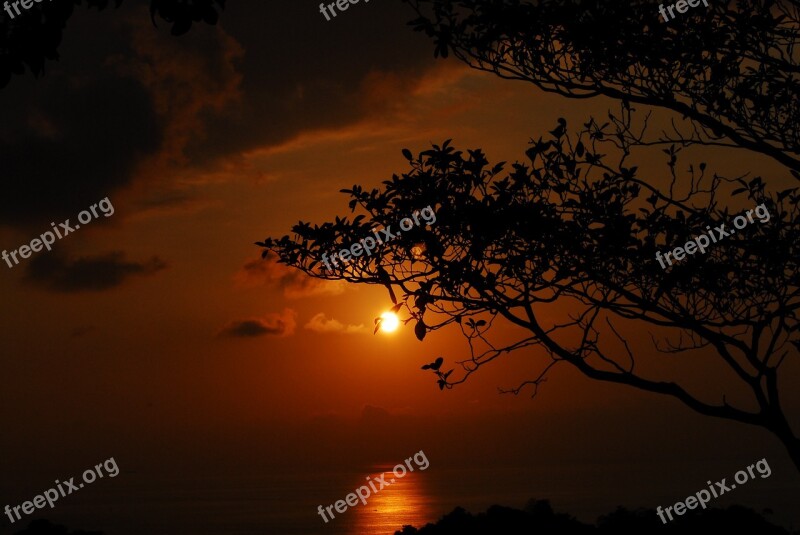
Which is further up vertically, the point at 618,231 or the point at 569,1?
the point at 569,1

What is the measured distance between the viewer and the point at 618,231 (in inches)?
403

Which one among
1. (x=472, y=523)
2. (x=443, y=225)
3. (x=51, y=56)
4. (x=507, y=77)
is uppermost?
(x=507, y=77)

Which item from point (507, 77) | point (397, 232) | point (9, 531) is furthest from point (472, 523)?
point (9, 531)

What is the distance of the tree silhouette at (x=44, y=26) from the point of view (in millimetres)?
5828

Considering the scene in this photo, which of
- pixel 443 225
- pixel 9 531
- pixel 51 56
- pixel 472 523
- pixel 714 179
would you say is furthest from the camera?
pixel 9 531

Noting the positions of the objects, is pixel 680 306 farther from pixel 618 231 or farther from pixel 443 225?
pixel 443 225

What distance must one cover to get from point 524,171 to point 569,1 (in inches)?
86.1

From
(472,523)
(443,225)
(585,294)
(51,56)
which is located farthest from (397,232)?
(472,523)

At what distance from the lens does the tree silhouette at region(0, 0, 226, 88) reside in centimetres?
583

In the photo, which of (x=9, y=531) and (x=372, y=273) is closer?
(x=372, y=273)

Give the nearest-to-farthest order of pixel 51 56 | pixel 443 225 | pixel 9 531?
pixel 51 56 < pixel 443 225 < pixel 9 531

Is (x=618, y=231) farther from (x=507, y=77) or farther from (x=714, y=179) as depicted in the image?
(x=507, y=77)

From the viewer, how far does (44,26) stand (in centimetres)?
620

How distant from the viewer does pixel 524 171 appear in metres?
10.4
